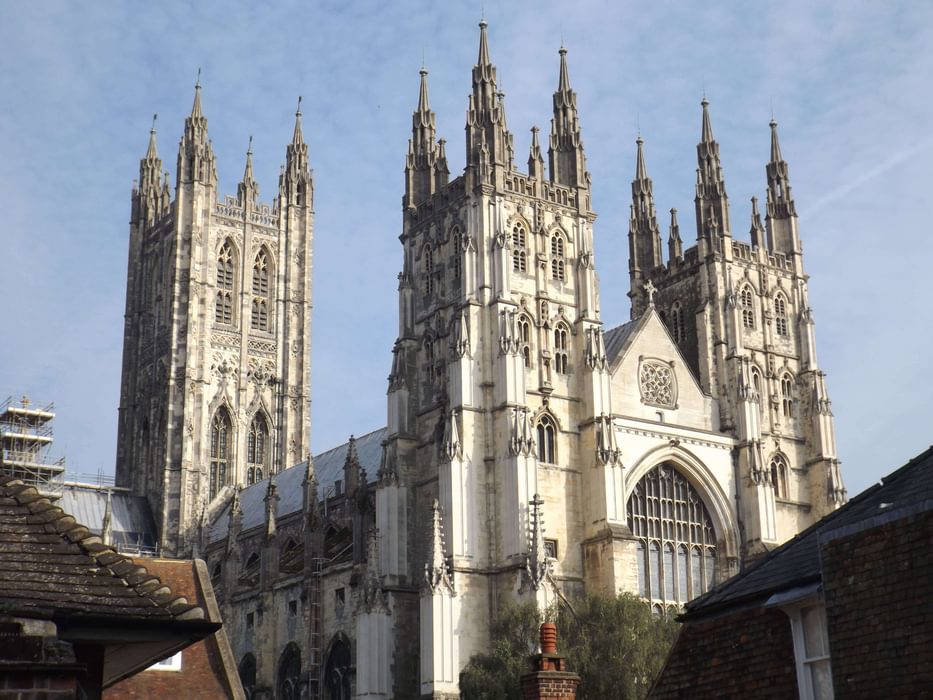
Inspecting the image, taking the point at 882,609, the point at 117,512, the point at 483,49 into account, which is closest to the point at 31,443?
the point at 117,512

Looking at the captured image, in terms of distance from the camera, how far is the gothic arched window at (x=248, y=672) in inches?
2344

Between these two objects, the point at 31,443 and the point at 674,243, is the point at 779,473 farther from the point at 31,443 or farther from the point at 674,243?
→ the point at 31,443

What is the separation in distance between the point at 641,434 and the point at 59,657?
44824 millimetres

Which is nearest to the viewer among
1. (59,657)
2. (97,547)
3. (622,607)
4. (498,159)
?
(59,657)

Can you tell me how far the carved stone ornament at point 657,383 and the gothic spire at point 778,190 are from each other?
42.0 ft

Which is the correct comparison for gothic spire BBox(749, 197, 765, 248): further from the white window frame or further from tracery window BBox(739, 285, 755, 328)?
the white window frame

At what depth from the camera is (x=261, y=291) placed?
84.1 metres

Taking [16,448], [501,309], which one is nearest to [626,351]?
[501,309]

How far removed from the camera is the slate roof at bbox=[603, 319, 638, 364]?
55.7 metres

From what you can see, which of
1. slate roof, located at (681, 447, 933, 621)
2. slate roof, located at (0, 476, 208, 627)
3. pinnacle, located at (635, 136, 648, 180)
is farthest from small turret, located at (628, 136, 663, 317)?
slate roof, located at (0, 476, 208, 627)

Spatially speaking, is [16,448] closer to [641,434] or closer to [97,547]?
[641,434]

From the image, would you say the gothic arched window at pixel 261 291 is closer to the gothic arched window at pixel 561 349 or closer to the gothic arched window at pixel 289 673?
the gothic arched window at pixel 289 673

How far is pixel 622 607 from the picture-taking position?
1676 inches

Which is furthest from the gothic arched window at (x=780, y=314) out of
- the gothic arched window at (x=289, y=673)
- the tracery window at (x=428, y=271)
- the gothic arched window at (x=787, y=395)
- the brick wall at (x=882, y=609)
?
the brick wall at (x=882, y=609)
